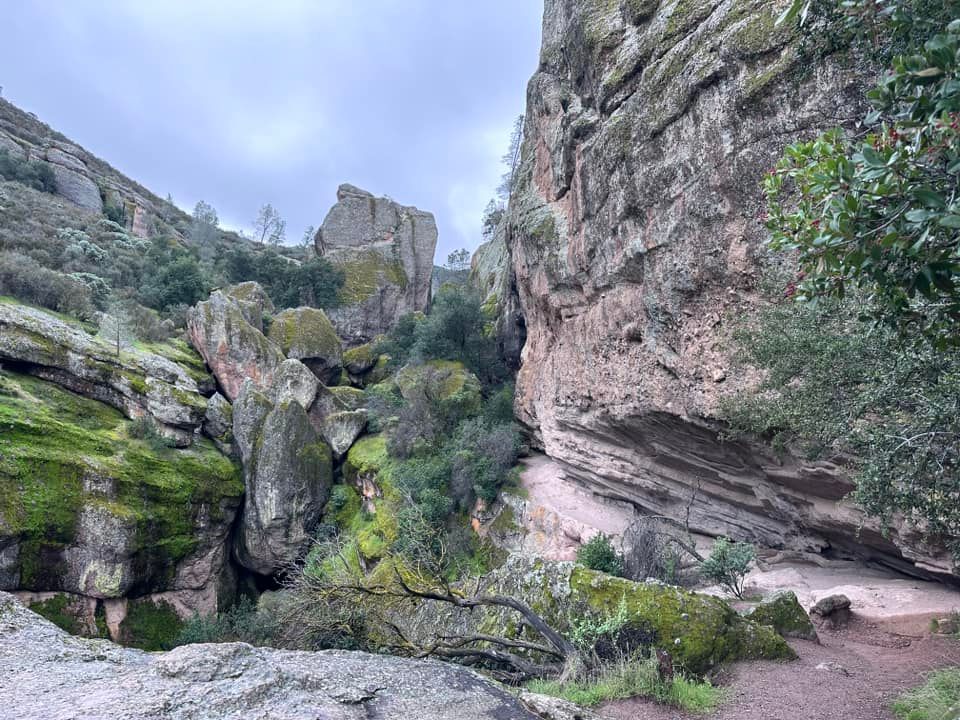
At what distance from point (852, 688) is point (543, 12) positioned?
64.2ft

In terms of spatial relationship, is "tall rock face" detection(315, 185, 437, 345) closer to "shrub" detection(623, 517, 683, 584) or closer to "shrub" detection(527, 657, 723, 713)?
"shrub" detection(623, 517, 683, 584)

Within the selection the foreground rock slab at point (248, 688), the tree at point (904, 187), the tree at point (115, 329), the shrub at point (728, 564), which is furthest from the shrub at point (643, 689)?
the tree at point (115, 329)

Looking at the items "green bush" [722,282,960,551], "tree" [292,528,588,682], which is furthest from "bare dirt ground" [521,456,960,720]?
"green bush" [722,282,960,551]

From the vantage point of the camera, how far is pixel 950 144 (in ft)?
6.81

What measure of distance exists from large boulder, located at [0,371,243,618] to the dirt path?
13.7 m

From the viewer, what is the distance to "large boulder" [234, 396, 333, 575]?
16.4 metres

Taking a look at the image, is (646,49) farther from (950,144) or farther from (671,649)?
(671,649)

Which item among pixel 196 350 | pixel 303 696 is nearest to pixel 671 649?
pixel 303 696

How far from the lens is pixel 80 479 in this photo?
1280 cm

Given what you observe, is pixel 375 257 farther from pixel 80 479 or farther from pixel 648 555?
pixel 648 555

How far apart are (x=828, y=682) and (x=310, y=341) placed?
23362mm

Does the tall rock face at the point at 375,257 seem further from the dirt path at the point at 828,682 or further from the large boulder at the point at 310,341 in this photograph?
the dirt path at the point at 828,682

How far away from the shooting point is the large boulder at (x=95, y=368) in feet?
47.4

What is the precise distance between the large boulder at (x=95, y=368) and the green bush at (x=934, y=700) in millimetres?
17651
